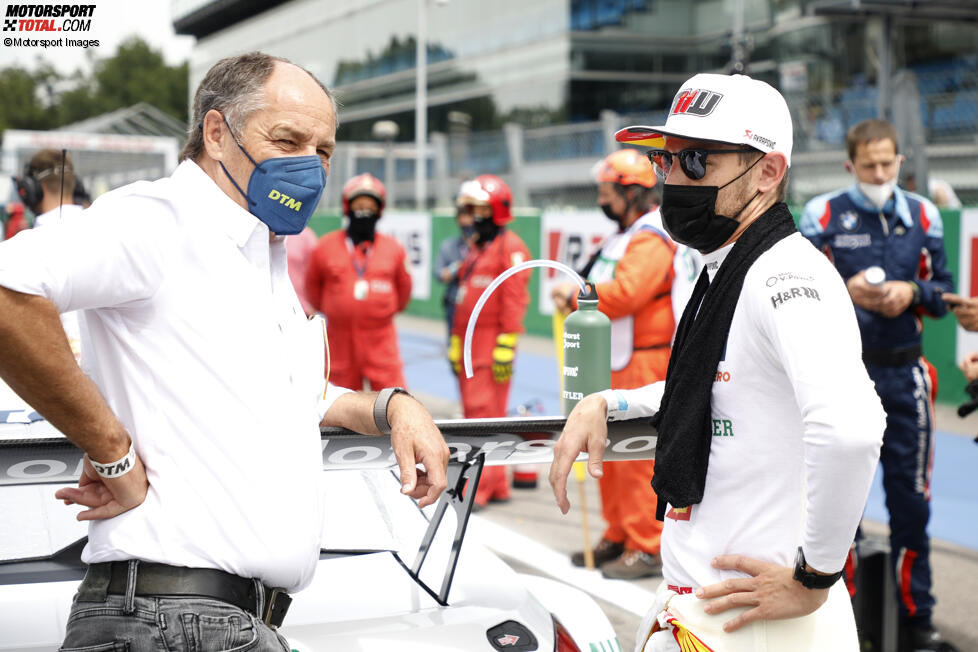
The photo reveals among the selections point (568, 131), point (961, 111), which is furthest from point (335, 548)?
point (568, 131)

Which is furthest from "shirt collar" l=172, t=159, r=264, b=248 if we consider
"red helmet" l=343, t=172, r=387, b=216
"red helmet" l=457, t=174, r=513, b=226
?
"red helmet" l=343, t=172, r=387, b=216

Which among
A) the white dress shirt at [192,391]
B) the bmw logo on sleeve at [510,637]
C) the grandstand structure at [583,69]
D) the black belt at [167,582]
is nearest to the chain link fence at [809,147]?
the grandstand structure at [583,69]

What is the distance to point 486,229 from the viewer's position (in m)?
7.66

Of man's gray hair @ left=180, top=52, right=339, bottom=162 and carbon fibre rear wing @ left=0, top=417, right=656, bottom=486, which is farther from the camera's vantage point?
carbon fibre rear wing @ left=0, top=417, right=656, bottom=486

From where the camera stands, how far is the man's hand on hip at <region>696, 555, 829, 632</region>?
203cm

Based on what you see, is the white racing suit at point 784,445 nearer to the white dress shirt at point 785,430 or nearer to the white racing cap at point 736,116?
the white dress shirt at point 785,430

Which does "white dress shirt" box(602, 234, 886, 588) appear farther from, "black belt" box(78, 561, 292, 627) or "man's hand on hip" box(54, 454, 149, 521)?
"man's hand on hip" box(54, 454, 149, 521)

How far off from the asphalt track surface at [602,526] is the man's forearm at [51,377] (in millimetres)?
1452

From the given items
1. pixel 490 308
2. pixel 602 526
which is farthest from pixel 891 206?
pixel 490 308

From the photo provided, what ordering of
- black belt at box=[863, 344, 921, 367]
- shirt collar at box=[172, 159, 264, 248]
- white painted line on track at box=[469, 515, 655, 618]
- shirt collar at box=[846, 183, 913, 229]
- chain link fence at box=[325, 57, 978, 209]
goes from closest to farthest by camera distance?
shirt collar at box=[172, 159, 264, 248] < black belt at box=[863, 344, 921, 367] < shirt collar at box=[846, 183, 913, 229] < white painted line on track at box=[469, 515, 655, 618] < chain link fence at box=[325, 57, 978, 209]

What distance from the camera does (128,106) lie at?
77.4m

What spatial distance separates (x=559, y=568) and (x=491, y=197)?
9.53 feet

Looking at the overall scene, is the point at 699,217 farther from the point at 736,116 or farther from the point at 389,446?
the point at 389,446

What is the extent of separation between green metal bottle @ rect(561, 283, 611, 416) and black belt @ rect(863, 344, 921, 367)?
6.72 feet
